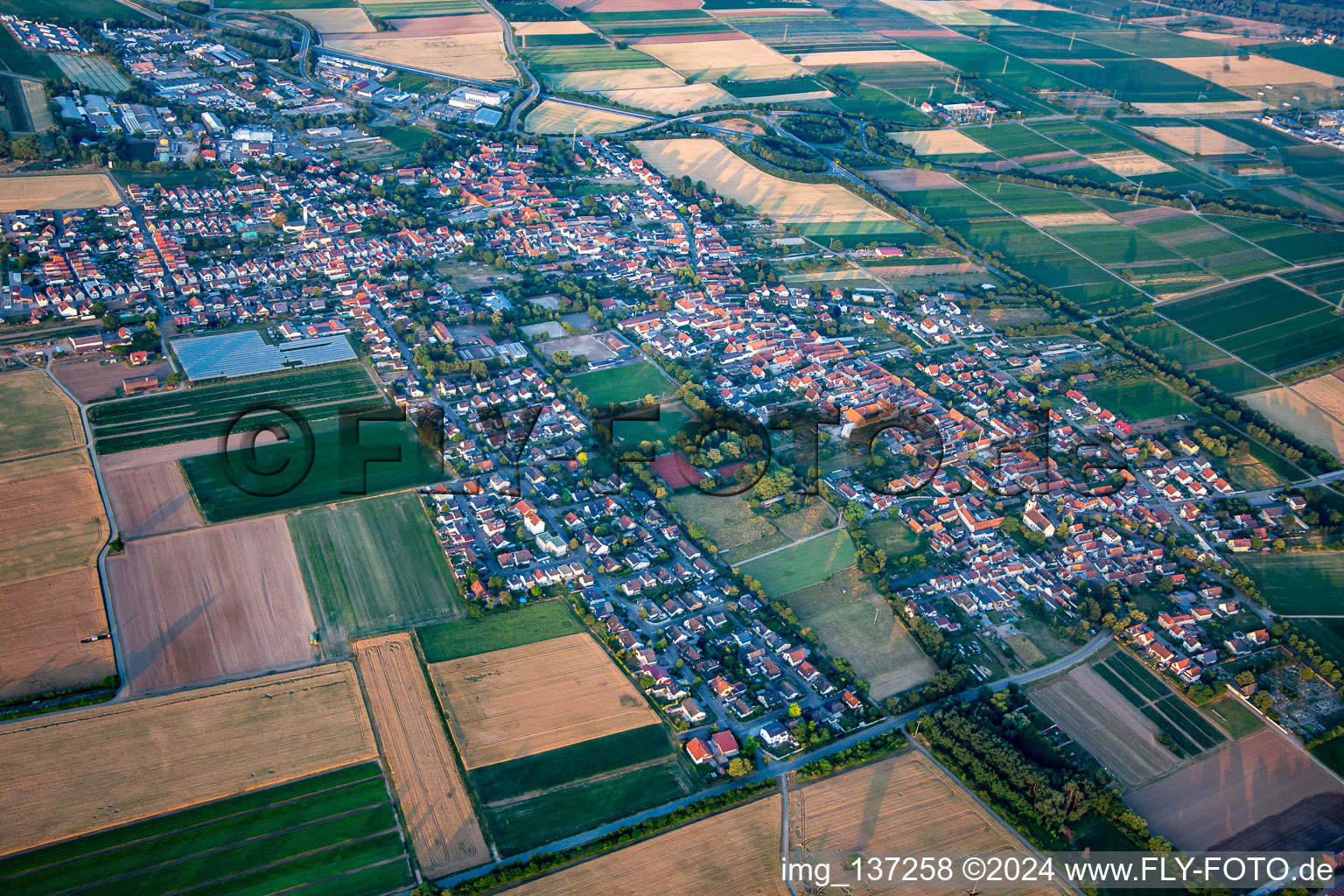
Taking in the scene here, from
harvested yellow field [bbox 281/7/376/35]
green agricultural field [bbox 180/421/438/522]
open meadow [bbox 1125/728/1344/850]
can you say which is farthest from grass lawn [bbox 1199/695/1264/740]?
harvested yellow field [bbox 281/7/376/35]

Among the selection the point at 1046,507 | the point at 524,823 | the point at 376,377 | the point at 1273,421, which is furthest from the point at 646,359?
the point at 1273,421

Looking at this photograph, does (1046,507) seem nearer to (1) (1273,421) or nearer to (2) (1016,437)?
(2) (1016,437)

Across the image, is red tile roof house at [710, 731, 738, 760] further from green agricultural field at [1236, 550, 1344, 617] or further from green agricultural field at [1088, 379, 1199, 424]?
green agricultural field at [1088, 379, 1199, 424]

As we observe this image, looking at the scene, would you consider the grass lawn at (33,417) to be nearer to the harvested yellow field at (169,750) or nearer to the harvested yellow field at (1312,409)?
the harvested yellow field at (169,750)

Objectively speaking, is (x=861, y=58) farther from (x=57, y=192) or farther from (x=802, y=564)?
(x=802, y=564)

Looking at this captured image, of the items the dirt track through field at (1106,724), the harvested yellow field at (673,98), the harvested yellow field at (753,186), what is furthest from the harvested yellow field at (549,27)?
the dirt track through field at (1106,724)
